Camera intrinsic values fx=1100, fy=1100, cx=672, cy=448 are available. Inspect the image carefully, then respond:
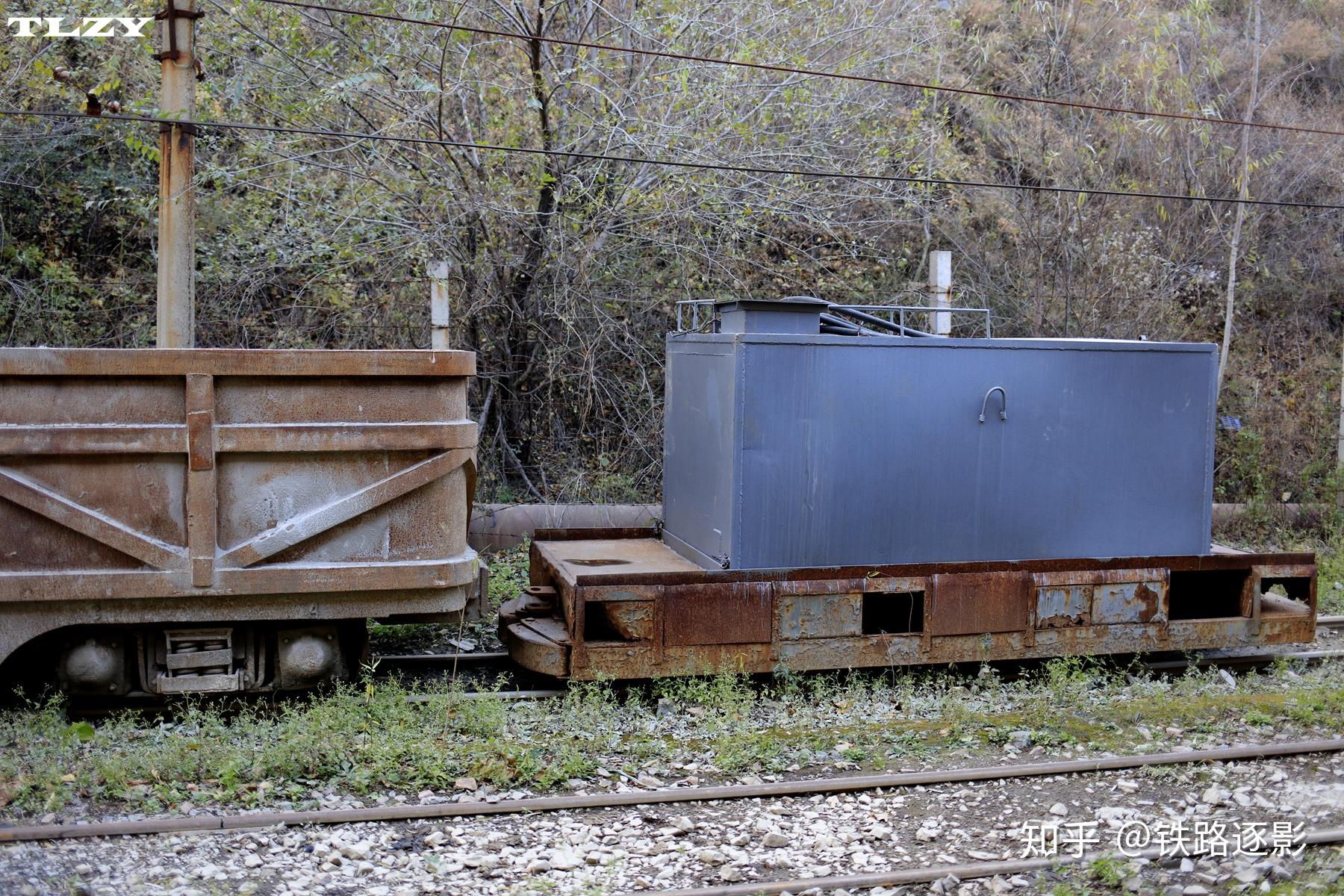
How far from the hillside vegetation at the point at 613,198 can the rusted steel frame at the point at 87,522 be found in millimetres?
4803

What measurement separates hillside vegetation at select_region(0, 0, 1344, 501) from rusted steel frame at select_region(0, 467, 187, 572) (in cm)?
480

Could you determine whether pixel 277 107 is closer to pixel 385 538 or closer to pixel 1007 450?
pixel 385 538

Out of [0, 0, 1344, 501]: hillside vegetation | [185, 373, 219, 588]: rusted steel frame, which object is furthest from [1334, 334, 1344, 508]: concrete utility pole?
[185, 373, 219, 588]: rusted steel frame

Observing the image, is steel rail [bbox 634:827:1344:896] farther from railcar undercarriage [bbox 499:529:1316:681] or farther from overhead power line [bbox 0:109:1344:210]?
overhead power line [bbox 0:109:1344:210]

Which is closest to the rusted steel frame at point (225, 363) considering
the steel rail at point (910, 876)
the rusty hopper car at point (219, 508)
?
the rusty hopper car at point (219, 508)

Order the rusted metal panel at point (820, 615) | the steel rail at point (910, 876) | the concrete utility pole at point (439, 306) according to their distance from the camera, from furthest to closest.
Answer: the concrete utility pole at point (439, 306) < the rusted metal panel at point (820, 615) < the steel rail at point (910, 876)

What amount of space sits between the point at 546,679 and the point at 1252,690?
5008 mm

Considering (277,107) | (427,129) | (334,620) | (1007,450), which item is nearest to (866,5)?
(427,129)

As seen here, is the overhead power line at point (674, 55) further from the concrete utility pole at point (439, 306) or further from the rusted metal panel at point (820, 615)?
the rusted metal panel at point (820, 615)

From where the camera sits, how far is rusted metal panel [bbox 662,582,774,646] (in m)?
7.08

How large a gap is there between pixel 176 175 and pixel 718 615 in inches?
207

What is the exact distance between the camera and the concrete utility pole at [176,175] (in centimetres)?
820

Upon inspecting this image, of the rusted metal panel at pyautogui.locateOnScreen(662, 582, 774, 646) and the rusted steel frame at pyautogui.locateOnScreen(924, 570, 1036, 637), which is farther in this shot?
the rusted steel frame at pyautogui.locateOnScreen(924, 570, 1036, 637)

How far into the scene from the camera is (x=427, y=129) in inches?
448
